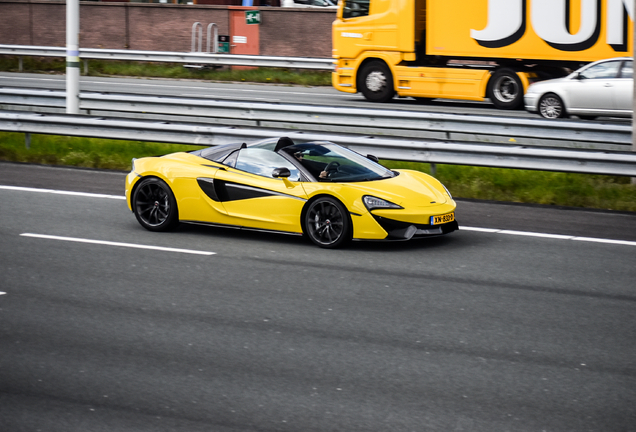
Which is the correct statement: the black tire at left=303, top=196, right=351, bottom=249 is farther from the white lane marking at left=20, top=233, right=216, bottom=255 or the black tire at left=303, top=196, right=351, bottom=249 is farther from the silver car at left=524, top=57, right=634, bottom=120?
the silver car at left=524, top=57, right=634, bottom=120

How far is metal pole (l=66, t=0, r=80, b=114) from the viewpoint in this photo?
1603 cm

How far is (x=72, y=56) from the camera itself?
53.2ft

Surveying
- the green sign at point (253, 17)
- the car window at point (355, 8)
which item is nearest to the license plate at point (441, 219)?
the car window at point (355, 8)

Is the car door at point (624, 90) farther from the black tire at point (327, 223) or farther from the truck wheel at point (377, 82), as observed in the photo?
the black tire at point (327, 223)

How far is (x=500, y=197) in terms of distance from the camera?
12.4m

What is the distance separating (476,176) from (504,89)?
962 cm

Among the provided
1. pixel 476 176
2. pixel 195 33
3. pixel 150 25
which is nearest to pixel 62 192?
pixel 476 176

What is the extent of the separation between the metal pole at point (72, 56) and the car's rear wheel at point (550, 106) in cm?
986

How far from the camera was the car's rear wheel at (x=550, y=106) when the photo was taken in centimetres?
1939

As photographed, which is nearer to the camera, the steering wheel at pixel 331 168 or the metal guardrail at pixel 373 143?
the steering wheel at pixel 331 168

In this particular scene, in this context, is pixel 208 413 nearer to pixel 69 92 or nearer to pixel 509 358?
pixel 509 358

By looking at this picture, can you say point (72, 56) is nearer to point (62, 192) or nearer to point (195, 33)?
point (62, 192)

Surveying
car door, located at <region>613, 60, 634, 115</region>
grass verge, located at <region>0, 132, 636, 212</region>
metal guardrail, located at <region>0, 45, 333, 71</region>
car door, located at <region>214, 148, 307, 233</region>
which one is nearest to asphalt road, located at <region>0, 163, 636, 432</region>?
car door, located at <region>214, 148, 307, 233</region>

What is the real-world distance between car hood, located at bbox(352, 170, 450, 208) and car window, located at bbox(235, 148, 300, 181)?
30.9 inches
